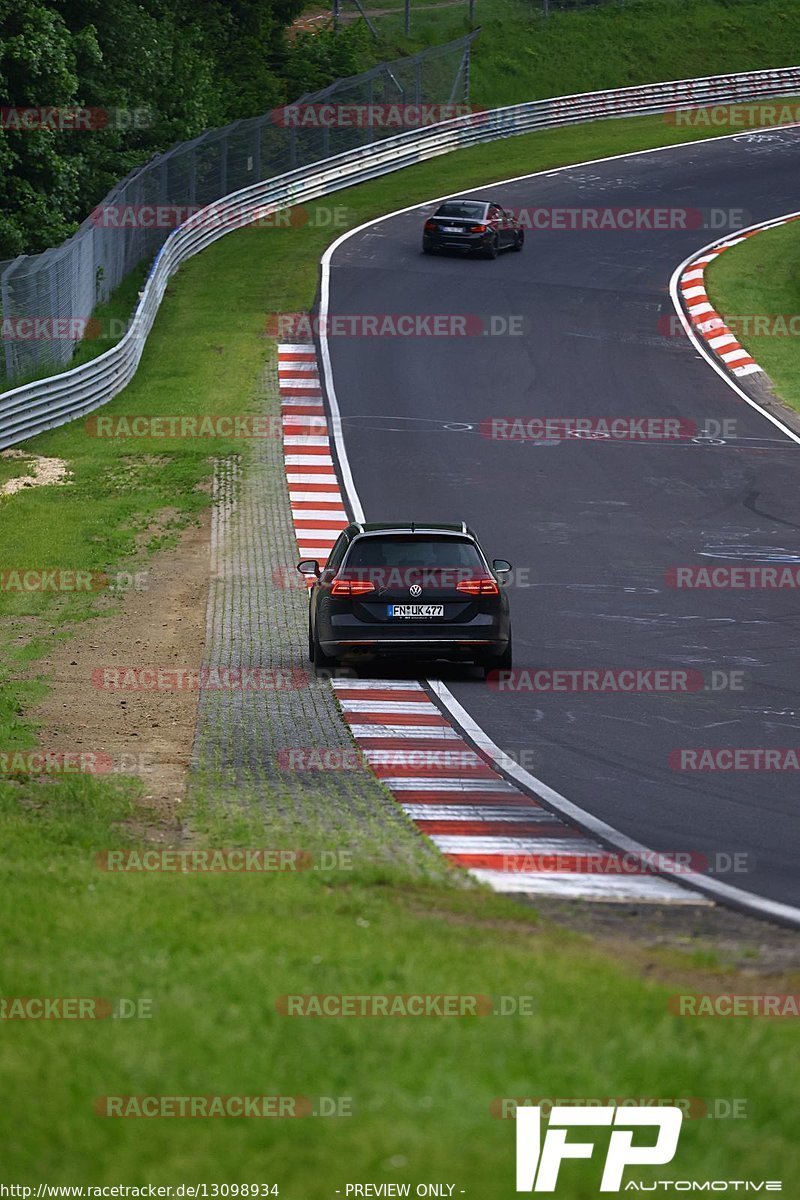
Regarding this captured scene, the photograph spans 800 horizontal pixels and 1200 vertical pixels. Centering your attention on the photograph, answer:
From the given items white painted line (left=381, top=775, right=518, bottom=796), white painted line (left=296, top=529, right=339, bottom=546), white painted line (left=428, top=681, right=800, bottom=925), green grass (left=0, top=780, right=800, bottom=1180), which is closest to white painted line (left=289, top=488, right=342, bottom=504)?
white painted line (left=296, top=529, right=339, bottom=546)

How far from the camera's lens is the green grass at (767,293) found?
118 feet

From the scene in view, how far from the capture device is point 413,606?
16.5 meters

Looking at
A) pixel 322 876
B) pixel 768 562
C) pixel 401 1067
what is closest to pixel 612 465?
pixel 768 562

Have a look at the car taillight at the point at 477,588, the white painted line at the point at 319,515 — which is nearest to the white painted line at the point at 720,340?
the white painted line at the point at 319,515

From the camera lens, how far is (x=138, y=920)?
8000 mm

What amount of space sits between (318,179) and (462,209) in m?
9.37

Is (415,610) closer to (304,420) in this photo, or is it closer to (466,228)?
(304,420)

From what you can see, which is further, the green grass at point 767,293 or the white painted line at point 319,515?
the green grass at point 767,293

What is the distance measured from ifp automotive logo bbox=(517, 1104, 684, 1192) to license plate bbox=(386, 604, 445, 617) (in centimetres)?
1084

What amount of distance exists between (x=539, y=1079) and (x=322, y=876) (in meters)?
3.47

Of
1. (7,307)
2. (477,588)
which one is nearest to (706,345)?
(7,307)

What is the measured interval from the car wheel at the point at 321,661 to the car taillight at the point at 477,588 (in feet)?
4.86

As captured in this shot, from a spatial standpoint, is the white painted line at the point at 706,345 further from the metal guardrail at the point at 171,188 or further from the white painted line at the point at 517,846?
the white painted line at the point at 517,846

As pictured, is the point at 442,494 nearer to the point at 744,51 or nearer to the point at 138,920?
the point at 138,920
